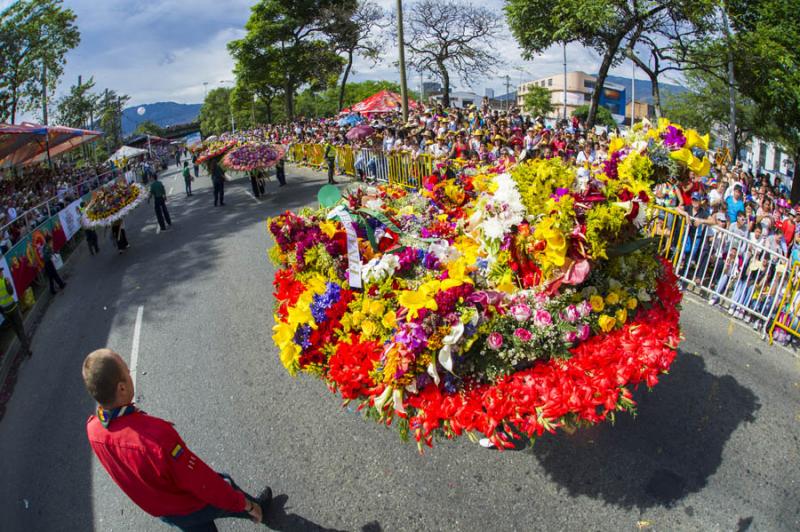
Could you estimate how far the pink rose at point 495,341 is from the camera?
3373mm

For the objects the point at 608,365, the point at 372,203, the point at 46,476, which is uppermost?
the point at 372,203

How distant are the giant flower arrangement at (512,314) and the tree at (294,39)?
3106 cm

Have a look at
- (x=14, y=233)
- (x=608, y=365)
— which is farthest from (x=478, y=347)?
(x=14, y=233)

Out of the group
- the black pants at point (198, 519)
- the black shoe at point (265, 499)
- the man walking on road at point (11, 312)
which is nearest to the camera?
A: the black pants at point (198, 519)

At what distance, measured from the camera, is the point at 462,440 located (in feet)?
15.3

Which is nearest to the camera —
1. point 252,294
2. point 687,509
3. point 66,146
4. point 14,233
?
point 687,509

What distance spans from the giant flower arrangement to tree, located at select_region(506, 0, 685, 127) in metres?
13.7

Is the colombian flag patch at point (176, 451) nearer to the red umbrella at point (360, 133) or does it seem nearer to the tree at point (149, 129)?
the red umbrella at point (360, 133)

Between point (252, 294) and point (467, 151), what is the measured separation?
23.7 ft

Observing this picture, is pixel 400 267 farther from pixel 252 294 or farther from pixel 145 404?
pixel 252 294

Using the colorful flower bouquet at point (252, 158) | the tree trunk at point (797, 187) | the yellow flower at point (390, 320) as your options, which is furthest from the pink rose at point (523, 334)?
the tree trunk at point (797, 187)

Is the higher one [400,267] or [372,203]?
[372,203]

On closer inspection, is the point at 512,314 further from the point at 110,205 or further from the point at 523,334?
the point at 110,205

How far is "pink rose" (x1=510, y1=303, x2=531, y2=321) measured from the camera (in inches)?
138
